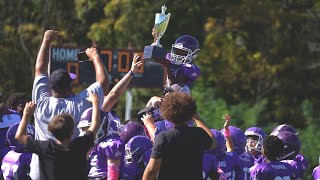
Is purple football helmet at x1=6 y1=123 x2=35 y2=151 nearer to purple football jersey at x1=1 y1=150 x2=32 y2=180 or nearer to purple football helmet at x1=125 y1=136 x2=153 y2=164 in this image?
purple football jersey at x1=1 y1=150 x2=32 y2=180

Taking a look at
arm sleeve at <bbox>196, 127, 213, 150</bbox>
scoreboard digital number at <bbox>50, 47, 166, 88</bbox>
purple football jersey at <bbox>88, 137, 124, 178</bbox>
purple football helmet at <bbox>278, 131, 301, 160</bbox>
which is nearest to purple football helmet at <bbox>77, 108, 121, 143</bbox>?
purple football jersey at <bbox>88, 137, 124, 178</bbox>

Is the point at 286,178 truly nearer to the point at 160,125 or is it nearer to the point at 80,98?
the point at 160,125

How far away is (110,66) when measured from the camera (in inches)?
646

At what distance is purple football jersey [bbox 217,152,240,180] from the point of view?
10.7m

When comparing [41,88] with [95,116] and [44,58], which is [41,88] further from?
[95,116]

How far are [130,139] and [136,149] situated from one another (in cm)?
25

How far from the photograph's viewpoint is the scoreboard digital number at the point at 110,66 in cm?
1628

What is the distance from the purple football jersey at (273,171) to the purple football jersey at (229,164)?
2.25ft

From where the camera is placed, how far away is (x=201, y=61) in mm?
26750

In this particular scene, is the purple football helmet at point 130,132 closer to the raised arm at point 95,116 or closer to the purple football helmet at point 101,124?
the purple football helmet at point 101,124

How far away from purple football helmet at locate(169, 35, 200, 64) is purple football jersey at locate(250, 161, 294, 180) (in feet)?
4.34

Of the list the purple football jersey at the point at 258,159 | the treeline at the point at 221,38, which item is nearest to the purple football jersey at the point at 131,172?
the purple football jersey at the point at 258,159

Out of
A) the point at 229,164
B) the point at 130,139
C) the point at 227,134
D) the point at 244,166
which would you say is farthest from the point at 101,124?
the point at 244,166

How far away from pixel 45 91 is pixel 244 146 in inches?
126
